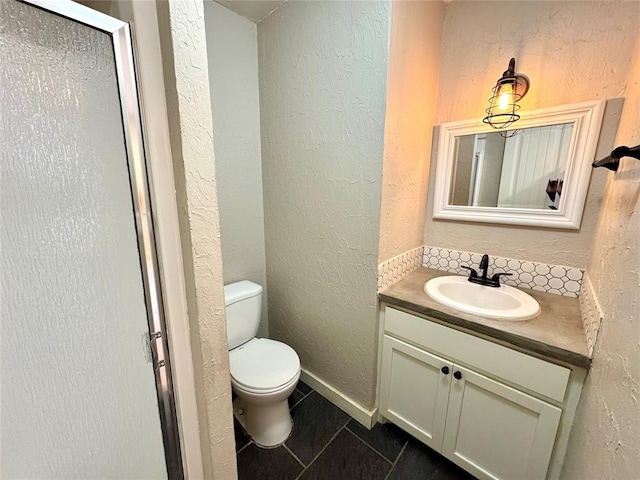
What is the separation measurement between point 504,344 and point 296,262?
1.11 meters

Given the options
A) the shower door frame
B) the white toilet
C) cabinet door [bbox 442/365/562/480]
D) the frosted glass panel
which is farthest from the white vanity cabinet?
the frosted glass panel

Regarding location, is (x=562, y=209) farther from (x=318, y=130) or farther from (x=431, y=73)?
(x=318, y=130)

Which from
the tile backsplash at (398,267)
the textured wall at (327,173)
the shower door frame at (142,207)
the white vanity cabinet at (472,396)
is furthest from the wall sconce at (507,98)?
the shower door frame at (142,207)

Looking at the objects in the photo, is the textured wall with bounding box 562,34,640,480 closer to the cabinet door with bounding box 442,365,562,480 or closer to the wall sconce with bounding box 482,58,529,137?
the cabinet door with bounding box 442,365,562,480

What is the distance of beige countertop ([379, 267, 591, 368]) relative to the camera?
0.88 meters

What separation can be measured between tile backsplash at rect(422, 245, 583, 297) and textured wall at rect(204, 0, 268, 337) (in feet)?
3.99

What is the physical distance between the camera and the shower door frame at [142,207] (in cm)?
54

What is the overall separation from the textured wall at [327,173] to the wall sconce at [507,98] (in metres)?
0.60

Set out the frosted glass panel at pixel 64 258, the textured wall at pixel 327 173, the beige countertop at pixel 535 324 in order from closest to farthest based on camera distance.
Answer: the frosted glass panel at pixel 64 258 < the beige countertop at pixel 535 324 < the textured wall at pixel 327 173

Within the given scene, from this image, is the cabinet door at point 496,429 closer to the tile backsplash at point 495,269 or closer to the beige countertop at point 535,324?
the beige countertop at point 535,324

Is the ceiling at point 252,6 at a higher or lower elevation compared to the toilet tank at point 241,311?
higher

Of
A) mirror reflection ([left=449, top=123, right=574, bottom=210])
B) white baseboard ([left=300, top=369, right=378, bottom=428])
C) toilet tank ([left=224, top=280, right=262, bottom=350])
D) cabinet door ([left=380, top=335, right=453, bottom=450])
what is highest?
mirror reflection ([left=449, top=123, right=574, bottom=210])

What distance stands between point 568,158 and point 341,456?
1.77m

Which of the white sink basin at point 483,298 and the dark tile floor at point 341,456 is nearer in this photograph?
the white sink basin at point 483,298
